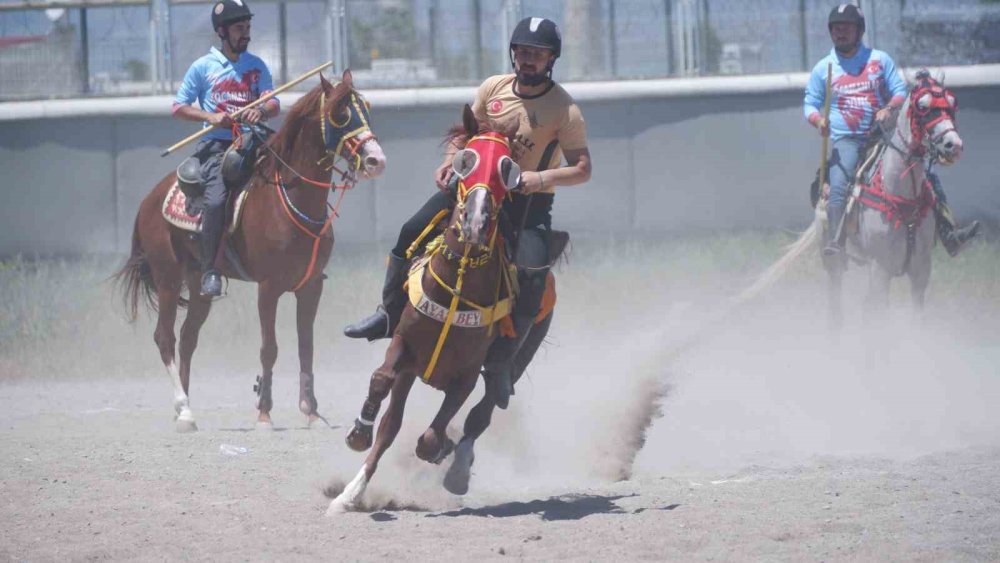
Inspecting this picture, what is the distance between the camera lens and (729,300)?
13.6 m

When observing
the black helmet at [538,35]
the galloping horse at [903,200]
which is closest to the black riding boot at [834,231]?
the galloping horse at [903,200]

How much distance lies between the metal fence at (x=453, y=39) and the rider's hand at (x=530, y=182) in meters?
10.4

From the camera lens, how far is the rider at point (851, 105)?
12039 mm

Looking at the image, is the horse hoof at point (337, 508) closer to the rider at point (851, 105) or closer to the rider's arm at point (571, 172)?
the rider's arm at point (571, 172)

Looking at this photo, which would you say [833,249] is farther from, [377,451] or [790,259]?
[377,451]

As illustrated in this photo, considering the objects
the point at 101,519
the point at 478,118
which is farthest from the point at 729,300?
the point at 101,519

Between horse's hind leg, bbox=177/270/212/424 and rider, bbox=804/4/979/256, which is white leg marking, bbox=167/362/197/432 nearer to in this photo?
horse's hind leg, bbox=177/270/212/424

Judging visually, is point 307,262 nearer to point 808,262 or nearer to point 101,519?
point 101,519

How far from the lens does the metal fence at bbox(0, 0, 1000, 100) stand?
55.6ft

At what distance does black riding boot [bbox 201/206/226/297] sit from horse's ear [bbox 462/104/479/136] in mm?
4249

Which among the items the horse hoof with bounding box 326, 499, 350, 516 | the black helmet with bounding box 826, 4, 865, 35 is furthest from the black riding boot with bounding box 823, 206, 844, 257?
the horse hoof with bounding box 326, 499, 350, 516

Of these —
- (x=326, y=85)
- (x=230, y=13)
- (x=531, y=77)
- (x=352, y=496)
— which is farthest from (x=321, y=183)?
(x=352, y=496)

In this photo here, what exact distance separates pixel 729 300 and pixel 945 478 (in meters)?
6.18

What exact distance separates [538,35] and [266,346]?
14.7 feet
